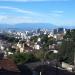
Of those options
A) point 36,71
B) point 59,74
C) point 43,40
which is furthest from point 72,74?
point 43,40

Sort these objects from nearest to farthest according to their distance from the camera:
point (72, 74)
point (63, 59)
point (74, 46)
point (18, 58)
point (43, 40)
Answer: point (72, 74), point (18, 58), point (63, 59), point (74, 46), point (43, 40)

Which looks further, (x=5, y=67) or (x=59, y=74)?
(x=59, y=74)

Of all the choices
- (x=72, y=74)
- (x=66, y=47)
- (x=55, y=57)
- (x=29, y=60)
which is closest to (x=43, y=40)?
(x=66, y=47)

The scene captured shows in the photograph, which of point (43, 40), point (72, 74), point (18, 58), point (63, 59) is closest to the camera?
point (72, 74)

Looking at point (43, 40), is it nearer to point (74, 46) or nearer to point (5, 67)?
point (74, 46)

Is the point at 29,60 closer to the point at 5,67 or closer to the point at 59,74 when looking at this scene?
the point at 59,74

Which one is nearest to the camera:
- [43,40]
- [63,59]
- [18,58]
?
[18,58]

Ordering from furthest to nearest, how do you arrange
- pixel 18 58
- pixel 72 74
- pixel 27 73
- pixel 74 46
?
pixel 74 46 → pixel 18 58 → pixel 72 74 → pixel 27 73

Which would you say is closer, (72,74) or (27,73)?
(27,73)
